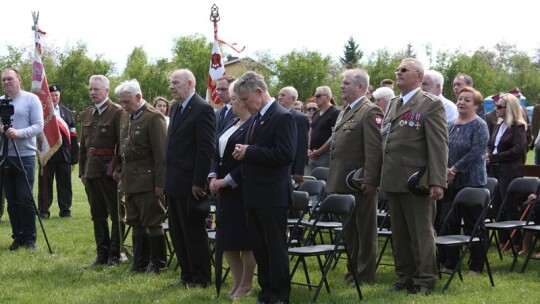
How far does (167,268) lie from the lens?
835cm

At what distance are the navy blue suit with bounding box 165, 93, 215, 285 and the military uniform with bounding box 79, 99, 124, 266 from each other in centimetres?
132

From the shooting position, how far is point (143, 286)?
738cm

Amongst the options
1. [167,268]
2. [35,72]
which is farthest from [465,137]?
[35,72]

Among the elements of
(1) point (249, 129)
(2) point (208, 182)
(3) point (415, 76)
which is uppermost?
(3) point (415, 76)

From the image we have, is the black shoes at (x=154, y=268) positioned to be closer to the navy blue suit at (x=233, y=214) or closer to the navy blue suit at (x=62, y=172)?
the navy blue suit at (x=233, y=214)

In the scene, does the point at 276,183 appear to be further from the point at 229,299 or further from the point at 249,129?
the point at 229,299

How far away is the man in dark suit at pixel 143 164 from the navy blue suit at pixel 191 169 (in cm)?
50

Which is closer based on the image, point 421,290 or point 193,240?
point 421,290

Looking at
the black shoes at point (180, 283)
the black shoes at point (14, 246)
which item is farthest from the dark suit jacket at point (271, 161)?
the black shoes at point (14, 246)

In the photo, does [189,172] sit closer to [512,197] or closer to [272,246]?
[272,246]

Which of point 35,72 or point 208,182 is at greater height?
point 35,72

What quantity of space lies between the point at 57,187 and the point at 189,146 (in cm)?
677

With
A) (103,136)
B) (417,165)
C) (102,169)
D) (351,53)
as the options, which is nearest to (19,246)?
(102,169)

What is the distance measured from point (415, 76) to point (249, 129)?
59.4 inches
